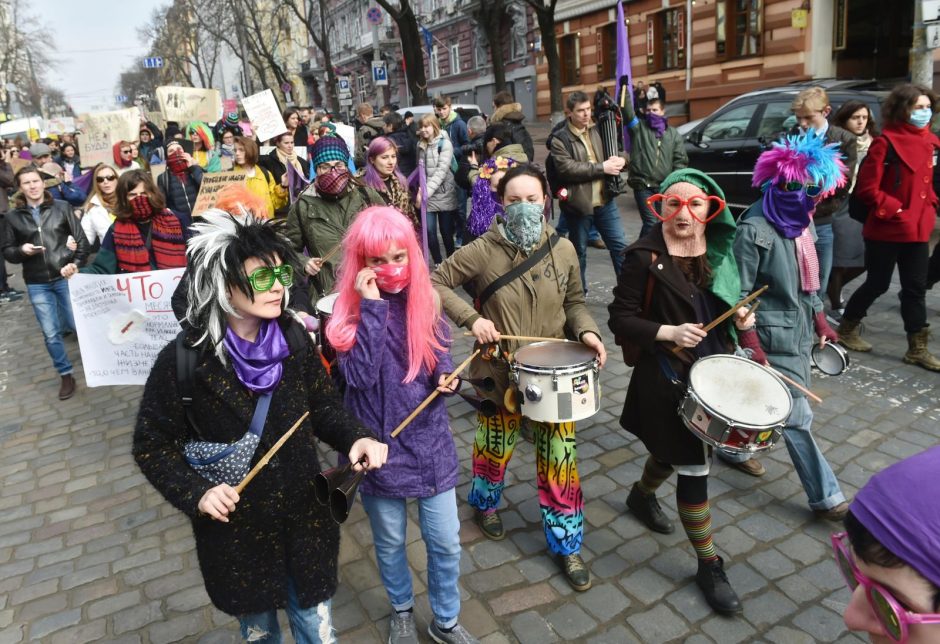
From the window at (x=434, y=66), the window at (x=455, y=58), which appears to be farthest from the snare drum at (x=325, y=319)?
the window at (x=434, y=66)

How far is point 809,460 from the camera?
3.41 m

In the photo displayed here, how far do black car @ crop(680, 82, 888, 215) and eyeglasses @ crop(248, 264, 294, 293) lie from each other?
809cm

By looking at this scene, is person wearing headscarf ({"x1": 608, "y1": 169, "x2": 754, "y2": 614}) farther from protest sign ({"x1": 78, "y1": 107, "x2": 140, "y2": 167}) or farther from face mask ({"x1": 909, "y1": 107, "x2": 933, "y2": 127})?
protest sign ({"x1": 78, "y1": 107, "x2": 140, "y2": 167})

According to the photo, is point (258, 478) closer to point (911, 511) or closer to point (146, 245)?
point (911, 511)

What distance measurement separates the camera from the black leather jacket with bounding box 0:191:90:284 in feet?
20.1

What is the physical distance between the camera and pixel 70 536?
3.98 m

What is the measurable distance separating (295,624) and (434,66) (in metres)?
41.8

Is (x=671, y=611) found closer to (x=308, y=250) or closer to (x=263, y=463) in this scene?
(x=263, y=463)

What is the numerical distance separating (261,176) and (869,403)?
5.69 m

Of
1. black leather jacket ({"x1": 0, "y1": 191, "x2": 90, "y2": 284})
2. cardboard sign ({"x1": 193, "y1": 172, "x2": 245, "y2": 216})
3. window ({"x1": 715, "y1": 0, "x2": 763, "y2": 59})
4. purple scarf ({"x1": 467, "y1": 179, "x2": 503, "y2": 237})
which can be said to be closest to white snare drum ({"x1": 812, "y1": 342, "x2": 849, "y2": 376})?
purple scarf ({"x1": 467, "y1": 179, "x2": 503, "y2": 237})

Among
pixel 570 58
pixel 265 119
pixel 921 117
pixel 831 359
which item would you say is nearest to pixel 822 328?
pixel 831 359

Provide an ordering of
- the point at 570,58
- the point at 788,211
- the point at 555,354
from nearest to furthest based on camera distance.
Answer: the point at 555,354, the point at 788,211, the point at 570,58

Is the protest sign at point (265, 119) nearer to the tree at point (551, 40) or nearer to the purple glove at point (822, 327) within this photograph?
the purple glove at point (822, 327)

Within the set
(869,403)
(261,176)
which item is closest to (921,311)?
(869,403)
